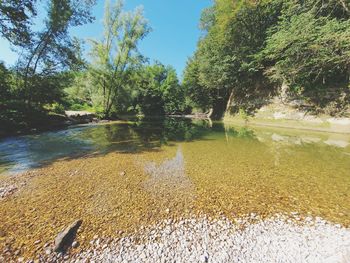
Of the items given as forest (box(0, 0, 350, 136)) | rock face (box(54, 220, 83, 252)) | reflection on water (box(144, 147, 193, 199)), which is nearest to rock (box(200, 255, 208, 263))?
reflection on water (box(144, 147, 193, 199))

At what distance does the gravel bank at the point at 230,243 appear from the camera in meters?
2.43

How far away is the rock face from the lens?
2602 millimetres

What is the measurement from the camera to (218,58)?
2212cm

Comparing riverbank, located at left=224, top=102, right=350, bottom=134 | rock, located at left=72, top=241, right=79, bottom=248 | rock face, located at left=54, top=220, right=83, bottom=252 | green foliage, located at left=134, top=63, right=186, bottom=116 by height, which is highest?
green foliage, located at left=134, top=63, right=186, bottom=116

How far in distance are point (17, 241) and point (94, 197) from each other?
1469 mm

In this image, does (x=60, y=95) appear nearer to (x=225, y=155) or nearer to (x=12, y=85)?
(x=12, y=85)

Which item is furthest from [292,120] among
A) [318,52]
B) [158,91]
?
[158,91]

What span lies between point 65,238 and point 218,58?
23245mm

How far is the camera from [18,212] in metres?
3.49

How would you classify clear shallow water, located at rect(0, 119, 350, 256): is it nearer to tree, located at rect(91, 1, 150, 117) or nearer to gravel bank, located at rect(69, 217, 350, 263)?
gravel bank, located at rect(69, 217, 350, 263)

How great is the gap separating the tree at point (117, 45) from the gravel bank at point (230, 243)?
22.0 meters

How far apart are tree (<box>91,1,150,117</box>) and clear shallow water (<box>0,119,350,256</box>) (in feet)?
53.4

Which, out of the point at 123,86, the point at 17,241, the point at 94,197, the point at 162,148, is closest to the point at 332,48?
the point at 162,148

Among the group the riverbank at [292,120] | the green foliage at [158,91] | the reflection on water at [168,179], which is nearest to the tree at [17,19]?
the reflection on water at [168,179]
